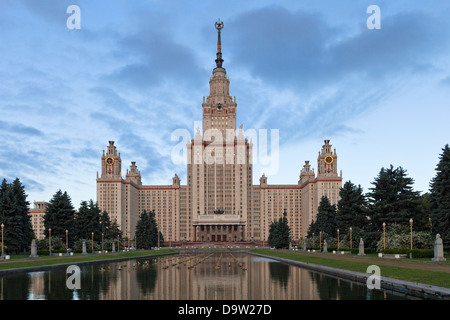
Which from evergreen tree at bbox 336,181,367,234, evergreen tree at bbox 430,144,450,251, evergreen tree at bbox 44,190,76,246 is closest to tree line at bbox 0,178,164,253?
evergreen tree at bbox 44,190,76,246

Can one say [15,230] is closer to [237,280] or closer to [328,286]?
[237,280]

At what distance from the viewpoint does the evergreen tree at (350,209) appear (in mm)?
86438

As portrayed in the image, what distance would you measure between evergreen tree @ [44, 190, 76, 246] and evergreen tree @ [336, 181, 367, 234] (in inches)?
2038

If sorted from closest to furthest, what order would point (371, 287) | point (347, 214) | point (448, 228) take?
point (371, 287), point (448, 228), point (347, 214)

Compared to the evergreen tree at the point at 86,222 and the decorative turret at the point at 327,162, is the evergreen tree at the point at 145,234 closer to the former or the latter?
the evergreen tree at the point at 86,222

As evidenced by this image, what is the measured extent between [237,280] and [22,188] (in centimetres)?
5874

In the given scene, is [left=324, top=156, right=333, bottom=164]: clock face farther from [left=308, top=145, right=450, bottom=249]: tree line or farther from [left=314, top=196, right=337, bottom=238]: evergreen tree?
[left=308, top=145, right=450, bottom=249]: tree line

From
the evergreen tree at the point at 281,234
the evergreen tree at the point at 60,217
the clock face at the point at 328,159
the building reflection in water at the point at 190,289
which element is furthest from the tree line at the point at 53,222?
the clock face at the point at 328,159

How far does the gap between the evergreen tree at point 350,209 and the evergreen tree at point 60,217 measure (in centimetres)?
5177

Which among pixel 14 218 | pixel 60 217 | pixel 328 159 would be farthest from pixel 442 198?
pixel 328 159

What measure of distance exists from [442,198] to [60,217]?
217 ft
